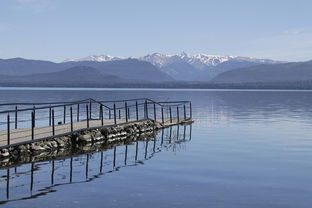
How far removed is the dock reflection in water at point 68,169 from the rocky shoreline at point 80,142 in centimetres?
124

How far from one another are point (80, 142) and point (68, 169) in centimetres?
922

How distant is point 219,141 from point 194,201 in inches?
721

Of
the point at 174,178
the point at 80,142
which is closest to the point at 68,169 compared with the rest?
the point at 174,178

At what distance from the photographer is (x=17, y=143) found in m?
25.1

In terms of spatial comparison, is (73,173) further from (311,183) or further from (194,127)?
(194,127)

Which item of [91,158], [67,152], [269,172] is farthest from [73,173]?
[269,172]

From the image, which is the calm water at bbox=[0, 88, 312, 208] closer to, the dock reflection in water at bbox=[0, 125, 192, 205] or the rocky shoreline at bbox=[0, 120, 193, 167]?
the dock reflection in water at bbox=[0, 125, 192, 205]

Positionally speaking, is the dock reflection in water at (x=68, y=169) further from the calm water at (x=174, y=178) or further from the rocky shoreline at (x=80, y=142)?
the rocky shoreline at (x=80, y=142)

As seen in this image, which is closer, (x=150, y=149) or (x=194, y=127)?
(x=150, y=149)

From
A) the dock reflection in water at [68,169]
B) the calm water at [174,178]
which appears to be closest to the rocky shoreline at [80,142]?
the dock reflection in water at [68,169]

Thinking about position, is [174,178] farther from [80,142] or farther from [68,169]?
[80,142]

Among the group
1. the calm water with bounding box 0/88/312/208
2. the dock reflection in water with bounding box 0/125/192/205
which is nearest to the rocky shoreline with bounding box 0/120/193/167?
the dock reflection in water with bounding box 0/125/192/205

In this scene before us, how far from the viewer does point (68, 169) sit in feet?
73.7

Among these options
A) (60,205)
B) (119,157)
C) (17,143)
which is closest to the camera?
(60,205)
